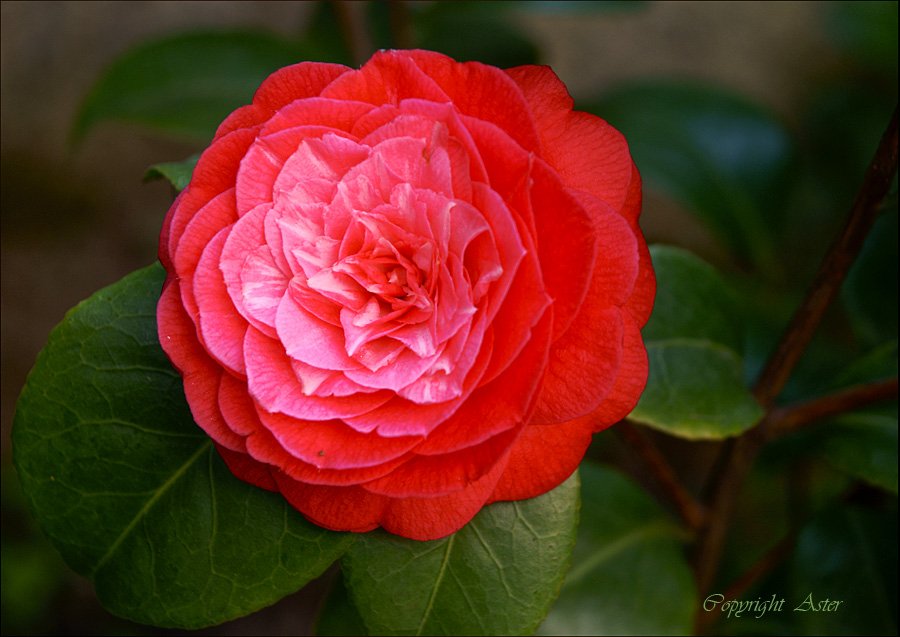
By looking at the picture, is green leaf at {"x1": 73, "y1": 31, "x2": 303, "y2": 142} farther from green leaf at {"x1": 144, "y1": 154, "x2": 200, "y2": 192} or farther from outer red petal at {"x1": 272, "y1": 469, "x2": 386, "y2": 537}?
outer red petal at {"x1": 272, "y1": 469, "x2": 386, "y2": 537}

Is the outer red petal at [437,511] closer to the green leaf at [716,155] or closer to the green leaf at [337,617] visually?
the green leaf at [337,617]

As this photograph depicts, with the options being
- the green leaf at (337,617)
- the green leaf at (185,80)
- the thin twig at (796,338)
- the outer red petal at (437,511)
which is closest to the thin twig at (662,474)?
the thin twig at (796,338)

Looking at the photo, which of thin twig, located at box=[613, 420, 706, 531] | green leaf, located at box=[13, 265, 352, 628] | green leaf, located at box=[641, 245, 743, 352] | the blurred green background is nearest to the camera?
green leaf, located at box=[13, 265, 352, 628]

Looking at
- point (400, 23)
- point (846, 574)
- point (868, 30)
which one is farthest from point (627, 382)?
point (868, 30)

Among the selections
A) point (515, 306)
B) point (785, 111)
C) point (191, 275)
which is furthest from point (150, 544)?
point (785, 111)

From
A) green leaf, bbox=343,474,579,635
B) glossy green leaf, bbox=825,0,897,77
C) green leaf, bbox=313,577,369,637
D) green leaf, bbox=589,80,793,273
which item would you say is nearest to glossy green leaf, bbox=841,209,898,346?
green leaf, bbox=589,80,793,273

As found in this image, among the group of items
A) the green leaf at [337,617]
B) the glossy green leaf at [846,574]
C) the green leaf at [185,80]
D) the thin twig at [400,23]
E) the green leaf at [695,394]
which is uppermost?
the thin twig at [400,23]
